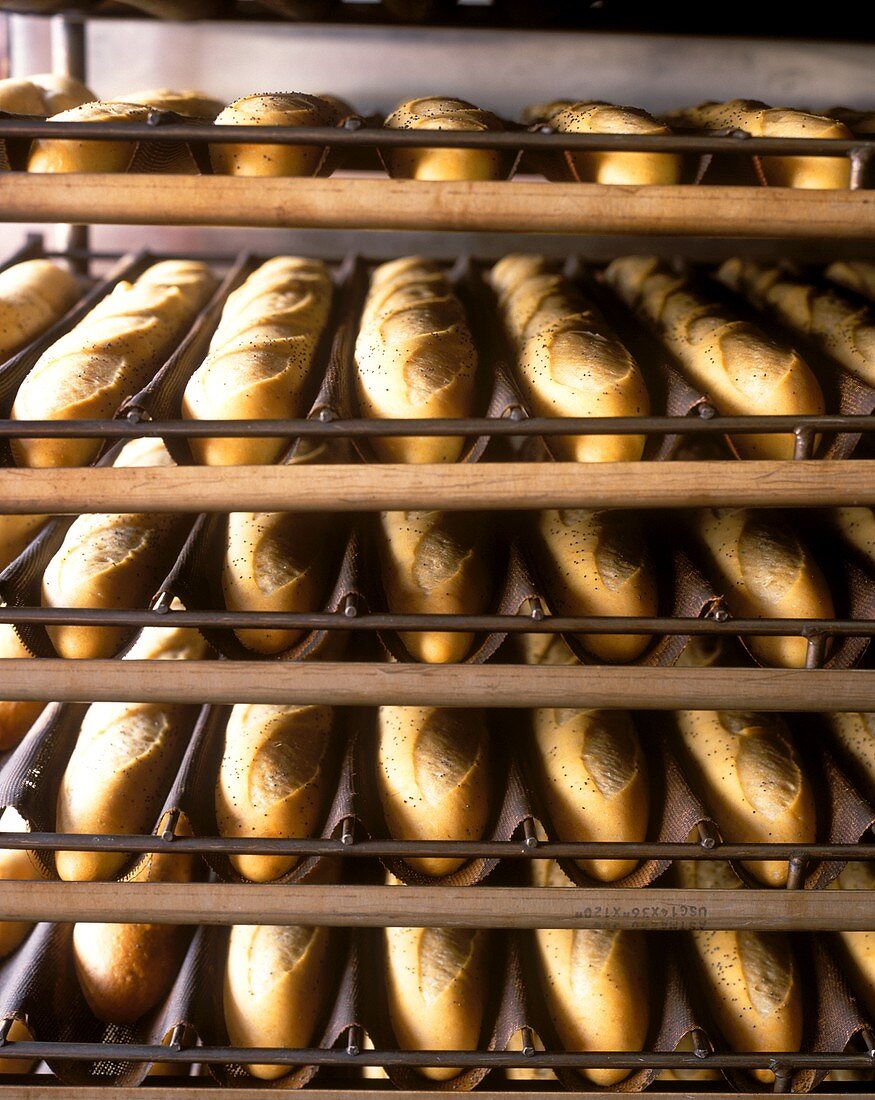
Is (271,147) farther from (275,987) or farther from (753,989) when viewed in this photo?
(753,989)

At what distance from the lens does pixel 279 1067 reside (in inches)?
35.8

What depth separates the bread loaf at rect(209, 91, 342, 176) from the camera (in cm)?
86

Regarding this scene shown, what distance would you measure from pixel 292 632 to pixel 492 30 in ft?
3.34

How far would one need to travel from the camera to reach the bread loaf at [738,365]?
0.89m

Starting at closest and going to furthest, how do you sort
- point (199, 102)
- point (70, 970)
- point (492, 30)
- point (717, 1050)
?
point (717, 1050) < point (70, 970) < point (199, 102) < point (492, 30)

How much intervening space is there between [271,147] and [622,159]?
0.34 m

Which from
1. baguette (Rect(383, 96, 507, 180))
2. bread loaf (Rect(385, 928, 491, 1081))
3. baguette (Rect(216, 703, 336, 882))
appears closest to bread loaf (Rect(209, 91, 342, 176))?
baguette (Rect(383, 96, 507, 180))

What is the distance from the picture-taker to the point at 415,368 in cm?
93

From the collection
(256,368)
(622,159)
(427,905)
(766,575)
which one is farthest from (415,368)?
(427,905)

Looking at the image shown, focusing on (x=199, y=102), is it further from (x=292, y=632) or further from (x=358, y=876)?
(x=358, y=876)

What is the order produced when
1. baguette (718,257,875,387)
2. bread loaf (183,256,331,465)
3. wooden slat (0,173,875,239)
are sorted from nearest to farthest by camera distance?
wooden slat (0,173,875,239)
bread loaf (183,256,331,465)
baguette (718,257,875,387)

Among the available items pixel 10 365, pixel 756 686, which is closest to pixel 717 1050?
pixel 756 686

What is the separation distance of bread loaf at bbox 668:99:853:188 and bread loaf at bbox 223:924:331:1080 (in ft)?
2.97

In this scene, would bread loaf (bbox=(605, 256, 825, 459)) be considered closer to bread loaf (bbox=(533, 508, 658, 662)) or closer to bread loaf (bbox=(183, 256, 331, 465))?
bread loaf (bbox=(533, 508, 658, 662))
